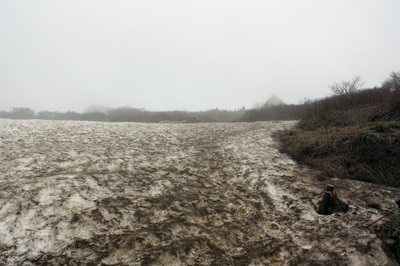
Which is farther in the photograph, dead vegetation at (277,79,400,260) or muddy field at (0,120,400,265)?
dead vegetation at (277,79,400,260)

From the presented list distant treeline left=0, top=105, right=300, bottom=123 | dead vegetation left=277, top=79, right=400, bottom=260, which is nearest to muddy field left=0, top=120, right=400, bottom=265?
dead vegetation left=277, top=79, right=400, bottom=260

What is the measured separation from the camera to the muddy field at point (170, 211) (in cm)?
390

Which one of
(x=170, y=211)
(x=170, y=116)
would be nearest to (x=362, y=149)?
(x=170, y=211)

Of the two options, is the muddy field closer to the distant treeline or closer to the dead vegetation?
the dead vegetation

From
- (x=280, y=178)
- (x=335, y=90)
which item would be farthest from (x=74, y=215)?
(x=335, y=90)

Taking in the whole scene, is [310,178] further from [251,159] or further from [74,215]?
[74,215]

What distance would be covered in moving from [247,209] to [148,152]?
4972mm

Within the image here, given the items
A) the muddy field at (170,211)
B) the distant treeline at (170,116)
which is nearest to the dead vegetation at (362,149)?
the muddy field at (170,211)

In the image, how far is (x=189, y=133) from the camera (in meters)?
13.1

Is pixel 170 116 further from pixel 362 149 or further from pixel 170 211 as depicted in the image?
pixel 170 211

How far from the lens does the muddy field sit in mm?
Result: 3902

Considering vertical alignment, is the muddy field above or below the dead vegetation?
below

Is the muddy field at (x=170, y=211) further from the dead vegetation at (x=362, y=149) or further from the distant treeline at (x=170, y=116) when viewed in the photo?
the distant treeline at (x=170, y=116)

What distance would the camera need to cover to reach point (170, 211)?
5.25 metres
